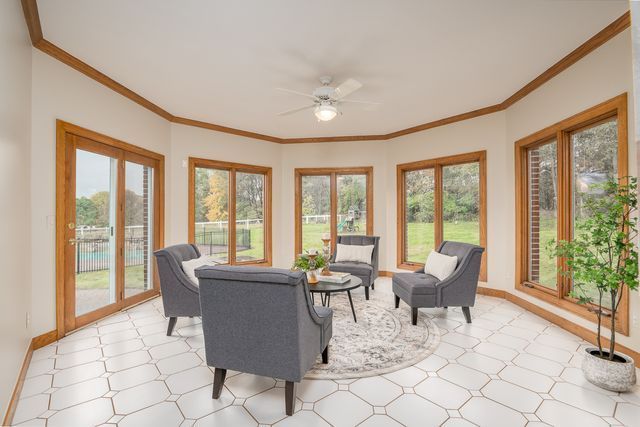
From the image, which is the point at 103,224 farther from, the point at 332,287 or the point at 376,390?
the point at 376,390

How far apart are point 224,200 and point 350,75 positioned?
3.40 meters

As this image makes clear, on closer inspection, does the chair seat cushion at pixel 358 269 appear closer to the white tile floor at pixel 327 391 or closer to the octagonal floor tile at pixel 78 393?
the white tile floor at pixel 327 391

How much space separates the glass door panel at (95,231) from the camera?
3.56 metres

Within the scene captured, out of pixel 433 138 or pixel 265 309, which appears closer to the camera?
pixel 265 309

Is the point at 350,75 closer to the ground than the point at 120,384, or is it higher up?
higher up

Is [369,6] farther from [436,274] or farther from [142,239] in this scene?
[142,239]

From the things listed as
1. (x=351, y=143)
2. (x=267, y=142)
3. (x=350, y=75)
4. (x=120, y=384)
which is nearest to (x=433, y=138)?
(x=351, y=143)

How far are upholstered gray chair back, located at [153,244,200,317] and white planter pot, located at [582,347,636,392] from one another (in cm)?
334

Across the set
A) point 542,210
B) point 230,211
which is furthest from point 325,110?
point 230,211

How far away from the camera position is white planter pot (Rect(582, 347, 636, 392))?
2273 millimetres

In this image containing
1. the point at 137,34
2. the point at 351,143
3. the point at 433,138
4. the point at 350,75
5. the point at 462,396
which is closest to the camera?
the point at 462,396

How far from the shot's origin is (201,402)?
2184 millimetres

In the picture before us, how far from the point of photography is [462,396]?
2260mm

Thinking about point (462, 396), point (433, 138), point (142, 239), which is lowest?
point (462, 396)
